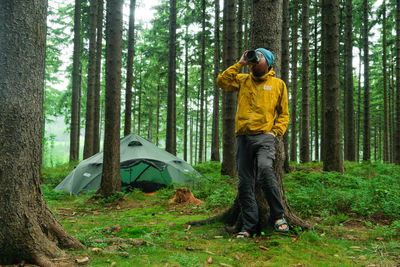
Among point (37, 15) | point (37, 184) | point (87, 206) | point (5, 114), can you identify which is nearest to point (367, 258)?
point (37, 184)

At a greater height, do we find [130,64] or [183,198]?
[130,64]

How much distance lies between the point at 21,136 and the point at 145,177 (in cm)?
675

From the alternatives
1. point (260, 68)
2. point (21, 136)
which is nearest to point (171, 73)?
point (260, 68)

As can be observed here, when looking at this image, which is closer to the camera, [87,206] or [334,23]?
[87,206]

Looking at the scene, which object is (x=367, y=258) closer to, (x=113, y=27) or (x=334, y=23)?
(x=113, y=27)

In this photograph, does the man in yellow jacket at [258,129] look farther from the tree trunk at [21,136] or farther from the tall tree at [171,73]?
the tall tree at [171,73]

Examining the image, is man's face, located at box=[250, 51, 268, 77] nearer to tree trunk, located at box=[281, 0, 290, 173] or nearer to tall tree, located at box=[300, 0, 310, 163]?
tree trunk, located at box=[281, 0, 290, 173]

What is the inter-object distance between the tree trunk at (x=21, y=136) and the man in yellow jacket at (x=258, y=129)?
243 cm

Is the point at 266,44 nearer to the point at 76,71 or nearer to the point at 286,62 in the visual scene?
the point at 286,62

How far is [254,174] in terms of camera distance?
13.5ft

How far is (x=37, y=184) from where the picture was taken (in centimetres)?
301

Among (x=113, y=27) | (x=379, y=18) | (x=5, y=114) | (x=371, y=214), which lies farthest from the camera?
(x=379, y=18)

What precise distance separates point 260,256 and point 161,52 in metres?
18.0

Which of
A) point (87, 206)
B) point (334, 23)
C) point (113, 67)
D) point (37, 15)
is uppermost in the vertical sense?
point (334, 23)
